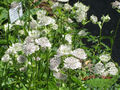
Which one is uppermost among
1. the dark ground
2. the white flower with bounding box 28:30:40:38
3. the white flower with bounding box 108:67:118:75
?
the white flower with bounding box 28:30:40:38

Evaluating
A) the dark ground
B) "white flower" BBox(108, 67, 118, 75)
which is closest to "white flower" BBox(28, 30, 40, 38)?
"white flower" BBox(108, 67, 118, 75)

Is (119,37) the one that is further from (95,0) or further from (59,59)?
(59,59)

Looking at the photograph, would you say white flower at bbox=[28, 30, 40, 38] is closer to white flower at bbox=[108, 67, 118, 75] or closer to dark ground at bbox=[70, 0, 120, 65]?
white flower at bbox=[108, 67, 118, 75]

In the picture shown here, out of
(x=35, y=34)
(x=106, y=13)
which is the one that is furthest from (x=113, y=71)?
(x=106, y=13)

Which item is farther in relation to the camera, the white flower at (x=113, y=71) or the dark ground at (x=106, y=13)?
the dark ground at (x=106, y=13)

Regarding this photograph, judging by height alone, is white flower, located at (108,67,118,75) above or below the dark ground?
above

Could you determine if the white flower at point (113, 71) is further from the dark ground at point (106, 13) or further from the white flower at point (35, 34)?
the dark ground at point (106, 13)

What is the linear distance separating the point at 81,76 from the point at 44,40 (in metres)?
1.10

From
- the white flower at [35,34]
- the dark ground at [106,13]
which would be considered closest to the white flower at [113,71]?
the white flower at [35,34]

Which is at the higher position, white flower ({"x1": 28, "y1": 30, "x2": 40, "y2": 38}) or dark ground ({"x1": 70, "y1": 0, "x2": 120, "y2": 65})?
white flower ({"x1": 28, "y1": 30, "x2": 40, "y2": 38})

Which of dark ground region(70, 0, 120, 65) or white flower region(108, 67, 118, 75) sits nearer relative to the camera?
white flower region(108, 67, 118, 75)

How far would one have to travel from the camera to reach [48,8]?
11.6ft

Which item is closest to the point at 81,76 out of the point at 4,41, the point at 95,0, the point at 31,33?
the point at 4,41

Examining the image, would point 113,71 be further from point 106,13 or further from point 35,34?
point 106,13
